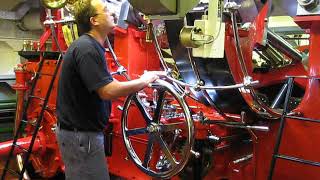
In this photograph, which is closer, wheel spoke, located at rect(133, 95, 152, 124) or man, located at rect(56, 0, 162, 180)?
man, located at rect(56, 0, 162, 180)

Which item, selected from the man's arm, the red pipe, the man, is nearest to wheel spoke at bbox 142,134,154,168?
the man

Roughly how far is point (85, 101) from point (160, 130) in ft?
1.73

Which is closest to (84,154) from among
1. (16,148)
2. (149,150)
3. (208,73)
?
(149,150)

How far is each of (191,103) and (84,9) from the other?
1.20 meters

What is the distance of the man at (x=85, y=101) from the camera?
77.1 inches

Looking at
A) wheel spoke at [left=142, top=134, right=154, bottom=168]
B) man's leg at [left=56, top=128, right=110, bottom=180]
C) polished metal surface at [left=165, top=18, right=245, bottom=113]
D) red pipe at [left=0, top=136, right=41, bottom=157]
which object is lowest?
red pipe at [left=0, top=136, right=41, bottom=157]

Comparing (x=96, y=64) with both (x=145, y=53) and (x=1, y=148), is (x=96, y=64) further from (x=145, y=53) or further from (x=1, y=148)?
(x=1, y=148)

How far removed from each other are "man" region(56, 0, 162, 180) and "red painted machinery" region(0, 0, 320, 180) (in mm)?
267

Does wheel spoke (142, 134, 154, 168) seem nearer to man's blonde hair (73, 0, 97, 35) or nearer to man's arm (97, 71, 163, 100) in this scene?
man's arm (97, 71, 163, 100)

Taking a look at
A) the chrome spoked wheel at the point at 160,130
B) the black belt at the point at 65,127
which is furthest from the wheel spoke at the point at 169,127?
the black belt at the point at 65,127

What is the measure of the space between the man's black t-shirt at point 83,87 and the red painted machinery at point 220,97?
34cm

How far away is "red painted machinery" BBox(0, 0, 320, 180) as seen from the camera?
6.46 ft

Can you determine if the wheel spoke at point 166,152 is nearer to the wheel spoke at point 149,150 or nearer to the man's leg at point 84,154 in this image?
the wheel spoke at point 149,150

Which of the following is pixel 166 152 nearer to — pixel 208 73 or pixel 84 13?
pixel 208 73
